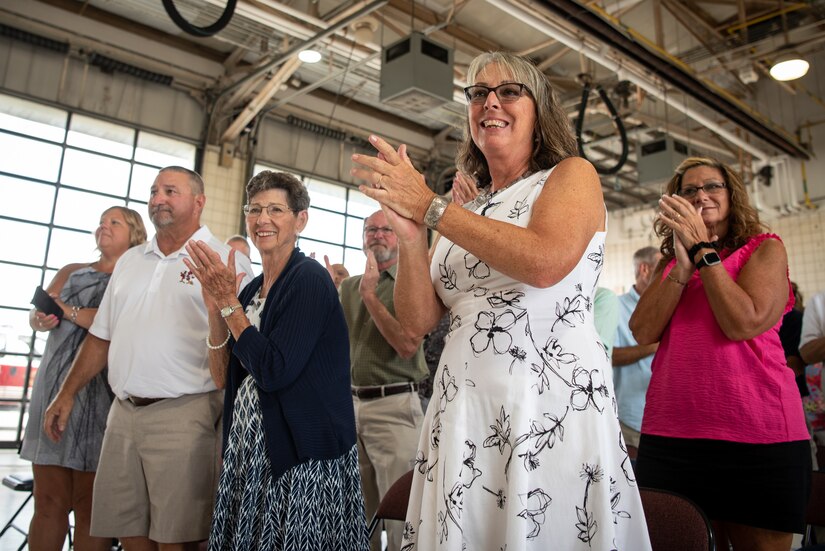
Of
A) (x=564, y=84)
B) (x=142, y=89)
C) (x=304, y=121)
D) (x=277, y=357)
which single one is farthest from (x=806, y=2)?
(x=142, y=89)

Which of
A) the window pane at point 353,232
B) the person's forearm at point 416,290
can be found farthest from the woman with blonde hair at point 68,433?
the window pane at point 353,232

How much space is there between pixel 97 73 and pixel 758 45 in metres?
7.98

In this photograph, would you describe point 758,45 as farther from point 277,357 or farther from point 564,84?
point 277,357

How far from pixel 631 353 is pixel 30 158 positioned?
24.5 ft

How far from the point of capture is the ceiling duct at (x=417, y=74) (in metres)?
5.09

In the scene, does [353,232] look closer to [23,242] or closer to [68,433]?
[23,242]

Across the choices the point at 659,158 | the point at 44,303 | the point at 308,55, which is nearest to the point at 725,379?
the point at 44,303

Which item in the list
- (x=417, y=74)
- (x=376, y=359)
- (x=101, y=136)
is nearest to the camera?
(x=376, y=359)

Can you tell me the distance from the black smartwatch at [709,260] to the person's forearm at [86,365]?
2.23 meters

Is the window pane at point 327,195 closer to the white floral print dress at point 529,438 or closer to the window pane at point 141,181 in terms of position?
the window pane at point 141,181

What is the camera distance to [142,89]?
8055 mm

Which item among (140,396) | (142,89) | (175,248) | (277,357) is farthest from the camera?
(142,89)

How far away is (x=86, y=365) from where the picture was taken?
250cm

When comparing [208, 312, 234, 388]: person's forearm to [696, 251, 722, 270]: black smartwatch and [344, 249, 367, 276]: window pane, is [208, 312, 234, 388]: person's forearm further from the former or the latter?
[344, 249, 367, 276]: window pane
